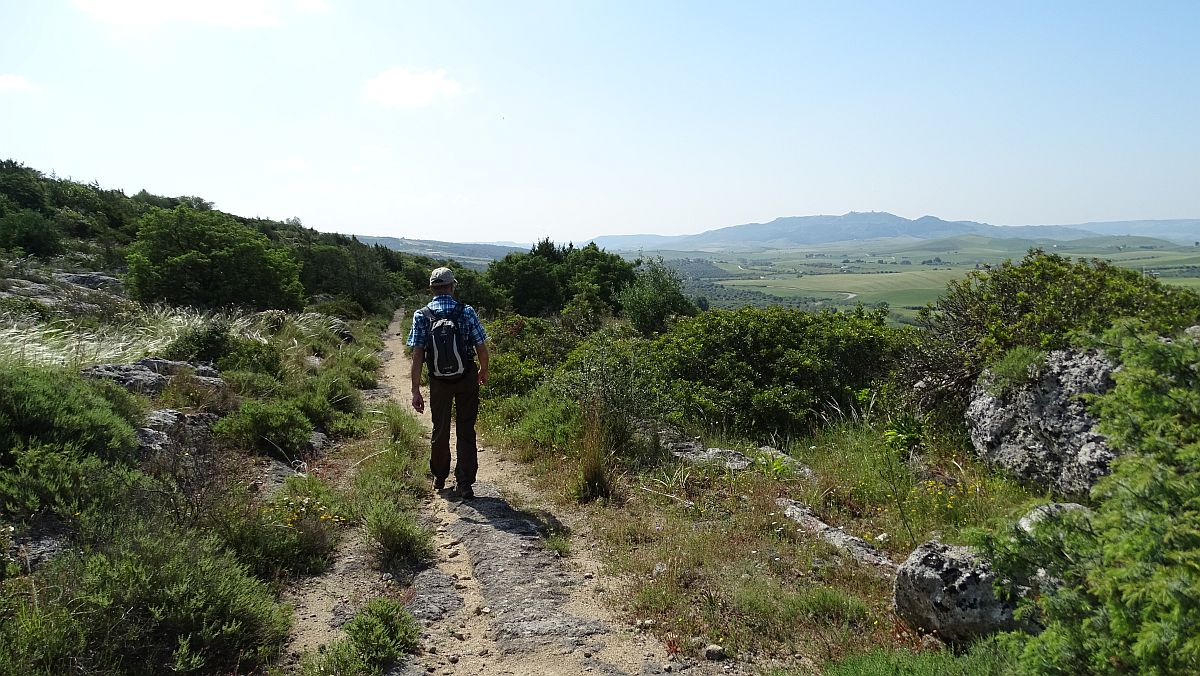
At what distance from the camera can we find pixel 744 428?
777 centimetres

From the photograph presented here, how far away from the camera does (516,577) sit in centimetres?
437

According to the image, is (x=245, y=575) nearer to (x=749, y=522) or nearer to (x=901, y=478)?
(x=749, y=522)

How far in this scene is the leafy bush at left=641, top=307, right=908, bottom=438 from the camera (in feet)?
25.4

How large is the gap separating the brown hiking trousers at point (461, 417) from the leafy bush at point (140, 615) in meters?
2.61

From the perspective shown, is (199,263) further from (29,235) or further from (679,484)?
(679,484)

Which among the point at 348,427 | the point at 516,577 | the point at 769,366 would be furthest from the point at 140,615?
the point at 769,366

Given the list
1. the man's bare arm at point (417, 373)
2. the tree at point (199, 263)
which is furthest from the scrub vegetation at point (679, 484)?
the tree at point (199, 263)

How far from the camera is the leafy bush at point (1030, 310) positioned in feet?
16.2

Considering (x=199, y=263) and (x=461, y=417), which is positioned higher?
(x=199, y=263)

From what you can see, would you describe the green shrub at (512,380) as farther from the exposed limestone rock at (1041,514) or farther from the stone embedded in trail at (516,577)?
the exposed limestone rock at (1041,514)

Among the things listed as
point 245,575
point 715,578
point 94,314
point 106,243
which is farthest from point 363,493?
point 106,243

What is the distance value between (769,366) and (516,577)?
5.29 meters

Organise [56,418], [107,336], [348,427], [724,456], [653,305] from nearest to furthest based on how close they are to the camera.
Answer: [56,418] → [724,456] → [348,427] → [107,336] → [653,305]

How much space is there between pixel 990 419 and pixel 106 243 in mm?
31209
